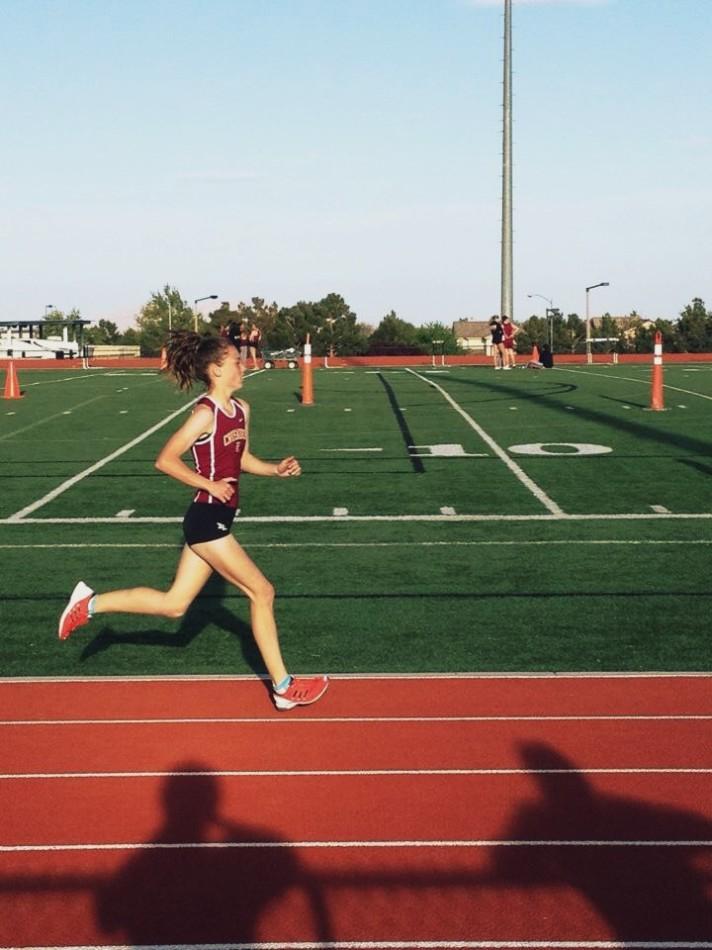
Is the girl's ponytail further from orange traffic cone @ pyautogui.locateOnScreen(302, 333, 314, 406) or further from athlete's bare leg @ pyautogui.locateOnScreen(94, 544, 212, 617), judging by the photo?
orange traffic cone @ pyautogui.locateOnScreen(302, 333, 314, 406)

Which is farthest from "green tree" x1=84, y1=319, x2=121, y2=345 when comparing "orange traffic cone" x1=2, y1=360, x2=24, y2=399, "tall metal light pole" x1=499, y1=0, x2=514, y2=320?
"orange traffic cone" x1=2, y1=360, x2=24, y2=399

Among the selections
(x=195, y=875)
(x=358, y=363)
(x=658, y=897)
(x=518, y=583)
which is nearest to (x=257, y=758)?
(x=195, y=875)

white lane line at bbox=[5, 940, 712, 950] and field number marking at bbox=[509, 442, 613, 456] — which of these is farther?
field number marking at bbox=[509, 442, 613, 456]

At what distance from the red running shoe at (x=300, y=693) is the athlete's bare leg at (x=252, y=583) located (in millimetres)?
92

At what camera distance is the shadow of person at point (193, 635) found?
360 inches

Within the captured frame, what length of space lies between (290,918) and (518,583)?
6.55 metres

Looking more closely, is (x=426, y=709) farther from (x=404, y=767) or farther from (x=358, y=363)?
(x=358, y=363)

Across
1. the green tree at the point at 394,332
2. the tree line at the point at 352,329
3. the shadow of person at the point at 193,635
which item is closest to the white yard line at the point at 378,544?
the shadow of person at the point at 193,635

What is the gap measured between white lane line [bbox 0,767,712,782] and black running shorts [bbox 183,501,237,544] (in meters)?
1.29

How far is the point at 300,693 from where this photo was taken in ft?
24.9

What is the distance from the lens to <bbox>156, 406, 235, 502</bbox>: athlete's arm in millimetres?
7141

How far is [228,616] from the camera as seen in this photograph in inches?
403

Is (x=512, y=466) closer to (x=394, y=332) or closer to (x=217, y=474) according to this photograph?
(x=217, y=474)

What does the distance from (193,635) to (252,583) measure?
2.39 metres
